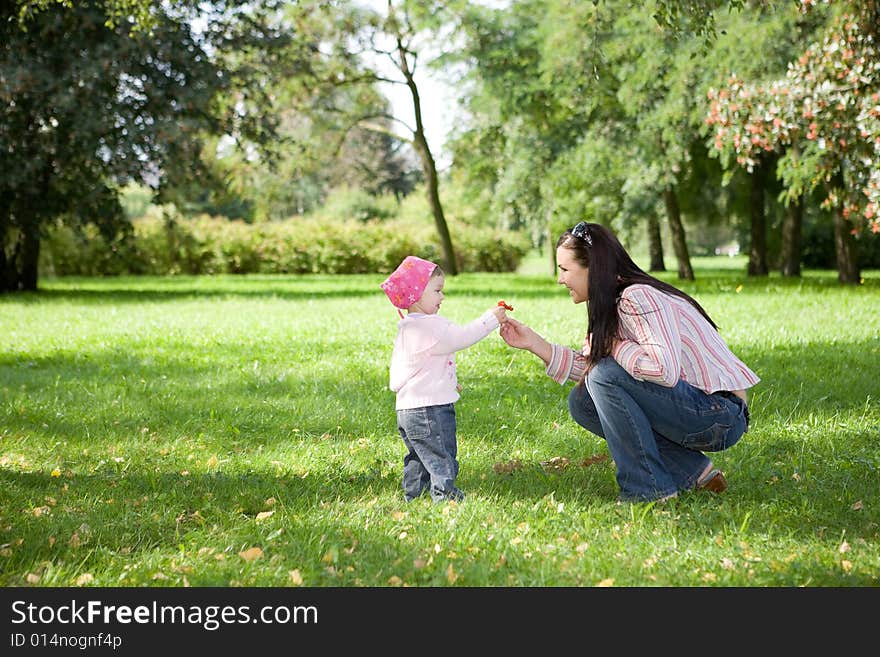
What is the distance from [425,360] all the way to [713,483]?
1566 millimetres

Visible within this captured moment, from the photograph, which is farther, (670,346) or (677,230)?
(677,230)

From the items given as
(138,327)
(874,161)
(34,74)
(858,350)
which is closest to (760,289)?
(874,161)

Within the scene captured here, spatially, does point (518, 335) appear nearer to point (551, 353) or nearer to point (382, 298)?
point (551, 353)

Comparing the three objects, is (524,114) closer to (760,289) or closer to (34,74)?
(760,289)

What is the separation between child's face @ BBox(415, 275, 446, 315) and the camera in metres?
4.55

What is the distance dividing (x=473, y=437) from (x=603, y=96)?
18.4 meters

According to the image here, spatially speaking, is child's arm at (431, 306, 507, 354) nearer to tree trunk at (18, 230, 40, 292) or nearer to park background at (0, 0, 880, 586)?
park background at (0, 0, 880, 586)

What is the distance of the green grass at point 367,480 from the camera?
12.4ft

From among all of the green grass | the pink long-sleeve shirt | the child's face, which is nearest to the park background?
the green grass

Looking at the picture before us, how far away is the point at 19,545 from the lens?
4066 millimetres

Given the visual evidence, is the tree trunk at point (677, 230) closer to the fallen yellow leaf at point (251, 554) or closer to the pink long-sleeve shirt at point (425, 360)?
the pink long-sleeve shirt at point (425, 360)

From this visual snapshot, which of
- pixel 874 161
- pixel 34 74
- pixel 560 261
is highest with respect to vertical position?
pixel 34 74

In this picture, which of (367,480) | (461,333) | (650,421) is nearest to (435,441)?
(461,333)

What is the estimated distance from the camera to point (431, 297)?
4.58 m
